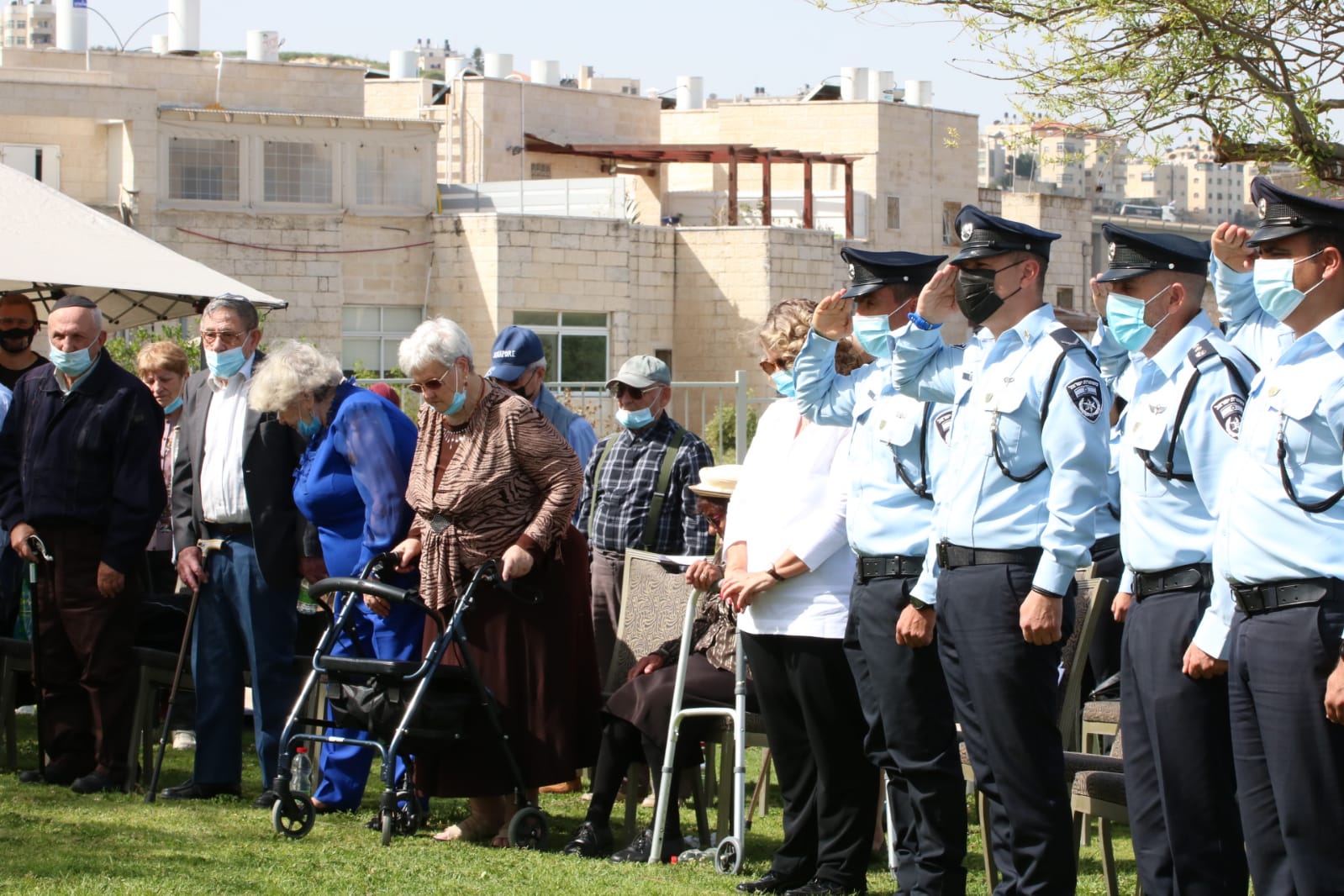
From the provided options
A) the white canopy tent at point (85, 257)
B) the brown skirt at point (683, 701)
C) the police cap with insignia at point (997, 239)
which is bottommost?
the brown skirt at point (683, 701)

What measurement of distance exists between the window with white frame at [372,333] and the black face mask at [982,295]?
125 feet

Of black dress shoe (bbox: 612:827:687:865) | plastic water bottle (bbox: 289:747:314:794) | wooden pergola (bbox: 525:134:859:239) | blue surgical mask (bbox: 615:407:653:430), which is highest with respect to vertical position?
wooden pergola (bbox: 525:134:859:239)

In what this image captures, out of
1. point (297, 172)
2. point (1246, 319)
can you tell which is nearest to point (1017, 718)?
point (1246, 319)

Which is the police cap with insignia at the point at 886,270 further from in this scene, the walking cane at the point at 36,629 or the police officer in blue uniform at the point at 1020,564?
the walking cane at the point at 36,629

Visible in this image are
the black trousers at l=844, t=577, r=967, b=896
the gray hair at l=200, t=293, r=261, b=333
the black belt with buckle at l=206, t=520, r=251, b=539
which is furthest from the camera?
the gray hair at l=200, t=293, r=261, b=333

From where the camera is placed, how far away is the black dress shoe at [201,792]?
789cm

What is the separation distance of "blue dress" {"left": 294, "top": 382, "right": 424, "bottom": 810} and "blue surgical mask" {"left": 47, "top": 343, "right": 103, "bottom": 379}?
1.24 meters

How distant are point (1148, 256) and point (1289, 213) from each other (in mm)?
714

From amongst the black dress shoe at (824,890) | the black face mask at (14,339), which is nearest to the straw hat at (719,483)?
the black dress shoe at (824,890)

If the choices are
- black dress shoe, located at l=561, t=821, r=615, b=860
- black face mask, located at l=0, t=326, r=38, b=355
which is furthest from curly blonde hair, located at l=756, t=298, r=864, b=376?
black face mask, located at l=0, t=326, r=38, b=355

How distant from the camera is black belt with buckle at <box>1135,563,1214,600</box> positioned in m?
4.82

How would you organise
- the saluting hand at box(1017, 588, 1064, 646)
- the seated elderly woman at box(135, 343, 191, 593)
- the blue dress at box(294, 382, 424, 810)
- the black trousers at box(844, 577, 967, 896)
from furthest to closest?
the seated elderly woman at box(135, 343, 191, 593)
the blue dress at box(294, 382, 424, 810)
the black trousers at box(844, 577, 967, 896)
the saluting hand at box(1017, 588, 1064, 646)

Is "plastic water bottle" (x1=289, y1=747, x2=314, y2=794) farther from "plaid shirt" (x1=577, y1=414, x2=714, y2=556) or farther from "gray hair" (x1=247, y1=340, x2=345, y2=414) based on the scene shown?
"plaid shirt" (x1=577, y1=414, x2=714, y2=556)

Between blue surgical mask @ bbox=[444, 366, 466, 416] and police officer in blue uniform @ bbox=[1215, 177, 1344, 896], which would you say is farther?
blue surgical mask @ bbox=[444, 366, 466, 416]
